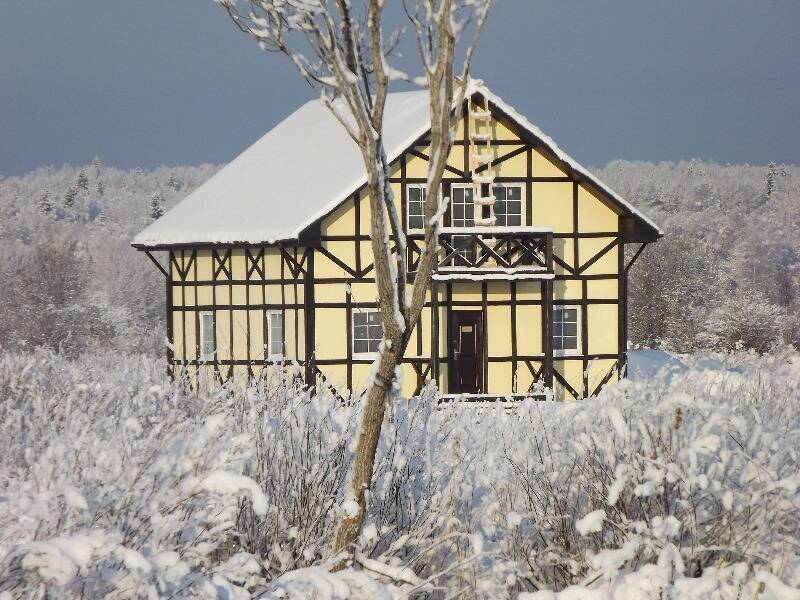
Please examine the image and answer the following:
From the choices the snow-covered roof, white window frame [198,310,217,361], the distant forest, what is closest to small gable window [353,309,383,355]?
the snow-covered roof

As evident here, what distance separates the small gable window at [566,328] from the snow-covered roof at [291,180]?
2355mm

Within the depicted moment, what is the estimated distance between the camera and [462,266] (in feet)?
66.2

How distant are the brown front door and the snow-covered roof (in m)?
3.43

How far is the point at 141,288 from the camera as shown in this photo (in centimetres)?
5722

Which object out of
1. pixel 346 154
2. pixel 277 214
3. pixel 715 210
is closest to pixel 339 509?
pixel 277 214

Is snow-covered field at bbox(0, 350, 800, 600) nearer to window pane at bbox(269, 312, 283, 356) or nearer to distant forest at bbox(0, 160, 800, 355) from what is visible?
window pane at bbox(269, 312, 283, 356)

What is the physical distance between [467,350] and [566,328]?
2170 millimetres

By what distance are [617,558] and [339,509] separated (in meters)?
1.75

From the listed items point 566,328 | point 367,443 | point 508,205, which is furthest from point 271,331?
point 367,443

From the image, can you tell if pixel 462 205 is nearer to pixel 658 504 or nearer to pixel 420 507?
pixel 420 507

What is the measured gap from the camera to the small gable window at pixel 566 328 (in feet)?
69.4

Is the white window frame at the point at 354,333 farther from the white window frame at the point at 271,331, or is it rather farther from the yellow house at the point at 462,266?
the white window frame at the point at 271,331

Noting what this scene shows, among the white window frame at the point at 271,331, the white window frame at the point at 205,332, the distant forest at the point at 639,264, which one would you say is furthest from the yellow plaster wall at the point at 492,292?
the distant forest at the point at 639,264

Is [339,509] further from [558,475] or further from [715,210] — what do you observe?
[715,210]
